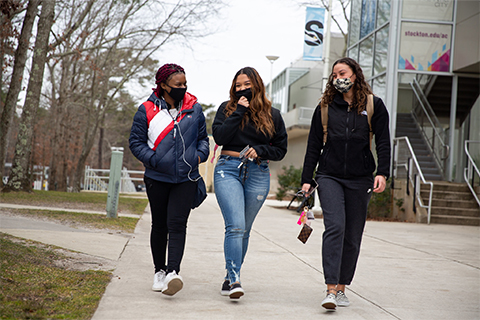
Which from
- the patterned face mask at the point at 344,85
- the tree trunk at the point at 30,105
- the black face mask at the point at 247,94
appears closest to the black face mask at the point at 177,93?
the black face mask at the point at 247,94

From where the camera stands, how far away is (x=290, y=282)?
5219 millimetres

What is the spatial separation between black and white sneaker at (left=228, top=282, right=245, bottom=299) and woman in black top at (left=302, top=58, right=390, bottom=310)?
0.74 metres

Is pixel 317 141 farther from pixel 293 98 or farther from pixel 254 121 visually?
pixel 293 98

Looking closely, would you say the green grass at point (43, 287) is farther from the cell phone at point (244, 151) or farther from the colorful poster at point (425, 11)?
the colorful poster at point (425, 11)

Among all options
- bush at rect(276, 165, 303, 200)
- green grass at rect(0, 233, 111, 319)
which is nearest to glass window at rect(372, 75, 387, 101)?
bush at rect(276, 165, 303, 200)

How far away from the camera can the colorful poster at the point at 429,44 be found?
17.3 m

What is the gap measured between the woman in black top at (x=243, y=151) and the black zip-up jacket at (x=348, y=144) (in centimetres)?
32

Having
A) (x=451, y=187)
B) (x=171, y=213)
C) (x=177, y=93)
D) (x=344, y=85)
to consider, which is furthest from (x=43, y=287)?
(x=451, y=187)

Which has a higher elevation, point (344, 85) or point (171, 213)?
point (344, 85)

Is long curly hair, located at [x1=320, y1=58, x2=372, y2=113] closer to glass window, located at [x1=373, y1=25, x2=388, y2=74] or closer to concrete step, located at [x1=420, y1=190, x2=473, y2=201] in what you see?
concrete step, located at [x1=420, y1=190, x2=473, y2=201]

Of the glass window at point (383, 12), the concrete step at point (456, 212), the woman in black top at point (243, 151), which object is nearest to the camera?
the woman in black top at point (243, 151)

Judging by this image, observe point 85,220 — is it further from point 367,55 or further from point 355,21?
point 355,21

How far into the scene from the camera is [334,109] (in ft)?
14.6

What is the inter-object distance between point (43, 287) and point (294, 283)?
88.1 inches
